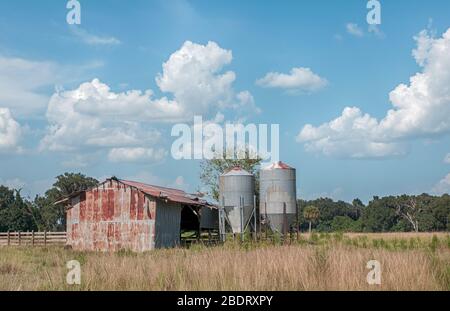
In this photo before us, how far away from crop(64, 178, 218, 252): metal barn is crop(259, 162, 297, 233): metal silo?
498 cm

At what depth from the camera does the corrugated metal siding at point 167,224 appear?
101 ft

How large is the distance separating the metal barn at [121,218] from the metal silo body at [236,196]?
8.67ft

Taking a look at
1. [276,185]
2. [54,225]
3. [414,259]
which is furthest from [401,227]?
[414,259]

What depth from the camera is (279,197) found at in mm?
30531

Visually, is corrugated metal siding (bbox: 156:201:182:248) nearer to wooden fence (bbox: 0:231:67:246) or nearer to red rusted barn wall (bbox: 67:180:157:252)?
red rusted barn wall (bbox: 67:180:157:252)

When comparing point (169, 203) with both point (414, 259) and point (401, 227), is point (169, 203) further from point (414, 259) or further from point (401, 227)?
point (401, 227)

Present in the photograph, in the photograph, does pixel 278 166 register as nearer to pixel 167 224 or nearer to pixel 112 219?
pixel 167 224

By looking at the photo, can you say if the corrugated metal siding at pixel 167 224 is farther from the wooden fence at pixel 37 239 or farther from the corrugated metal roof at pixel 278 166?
the wooden fence at pixel 37 239

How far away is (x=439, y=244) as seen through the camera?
26.0 meters

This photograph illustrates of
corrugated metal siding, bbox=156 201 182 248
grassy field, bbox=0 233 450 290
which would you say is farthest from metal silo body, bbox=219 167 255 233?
grassy field, bbox=0 233 450 290

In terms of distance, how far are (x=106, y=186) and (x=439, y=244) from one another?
18.3m

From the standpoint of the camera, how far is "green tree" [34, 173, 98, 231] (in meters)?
81.5

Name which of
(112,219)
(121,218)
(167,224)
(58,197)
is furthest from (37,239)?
(58,197)

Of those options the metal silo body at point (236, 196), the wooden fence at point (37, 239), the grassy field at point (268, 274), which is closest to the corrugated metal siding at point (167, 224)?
the metal silo body at point (236, 196)
